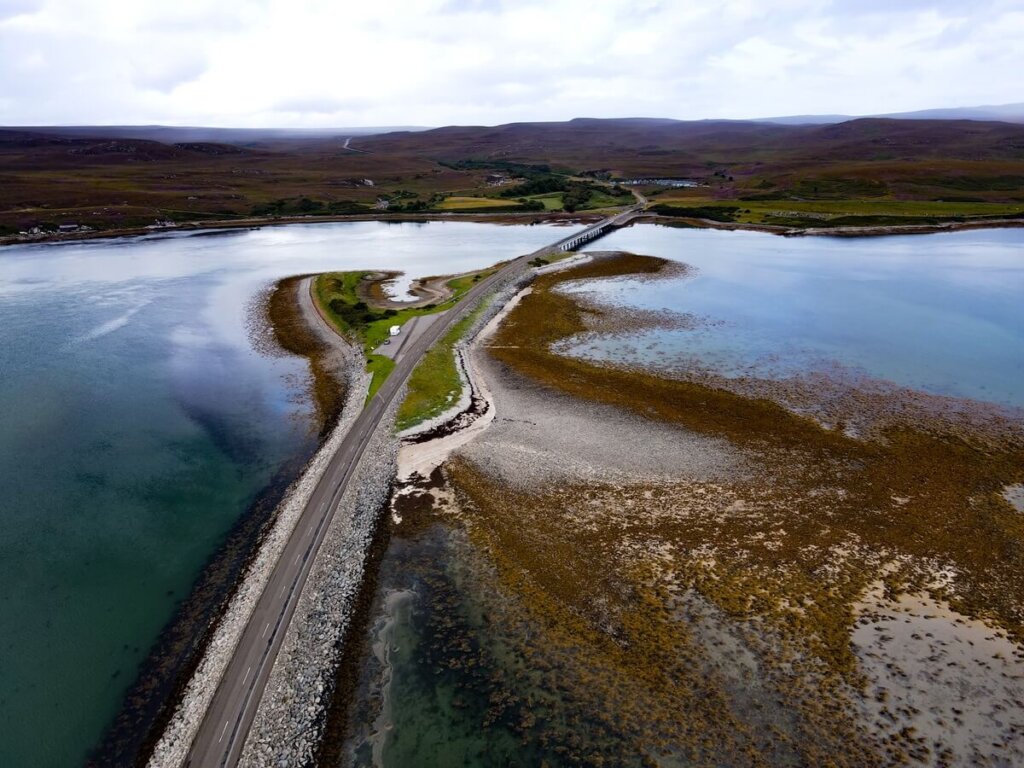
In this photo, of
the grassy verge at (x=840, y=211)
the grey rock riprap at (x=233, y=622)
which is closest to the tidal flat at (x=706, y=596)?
the grey rock riprap at (x=233, y=622)

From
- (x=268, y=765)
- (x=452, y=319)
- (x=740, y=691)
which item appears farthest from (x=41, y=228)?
(x=740, y=691)

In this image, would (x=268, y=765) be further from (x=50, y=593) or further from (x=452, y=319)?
(x=452, y=319)

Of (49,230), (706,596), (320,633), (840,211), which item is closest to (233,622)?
(320,633)

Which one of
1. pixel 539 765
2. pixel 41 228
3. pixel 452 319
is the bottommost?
pixel 539 765

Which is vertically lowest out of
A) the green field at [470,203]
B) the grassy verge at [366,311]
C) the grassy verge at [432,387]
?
the grassy verge at [432,387]

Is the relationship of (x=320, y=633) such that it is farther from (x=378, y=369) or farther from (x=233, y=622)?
(x=378, y=369)

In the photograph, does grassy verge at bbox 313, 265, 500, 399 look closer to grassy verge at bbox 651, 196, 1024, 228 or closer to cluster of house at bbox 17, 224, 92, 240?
grassy verge at bbox 651, 196, 1024, 228

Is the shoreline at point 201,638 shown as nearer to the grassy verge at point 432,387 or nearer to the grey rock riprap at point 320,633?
the grey rock riprap at point 320,633
